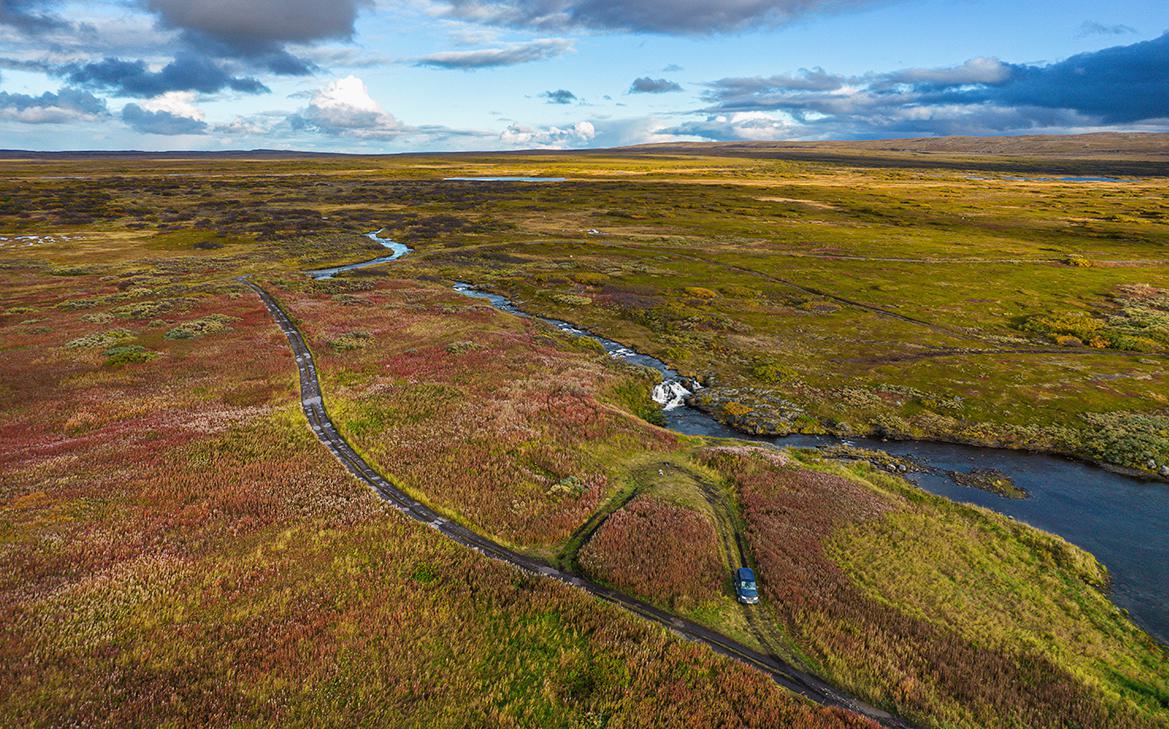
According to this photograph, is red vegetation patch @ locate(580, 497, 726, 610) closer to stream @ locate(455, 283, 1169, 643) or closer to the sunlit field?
the sunlit field

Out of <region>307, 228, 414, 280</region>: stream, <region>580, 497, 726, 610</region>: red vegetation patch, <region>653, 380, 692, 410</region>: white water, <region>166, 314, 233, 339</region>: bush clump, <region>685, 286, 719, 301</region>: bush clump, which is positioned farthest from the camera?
<region>307, 228, 414, 280</region>: stream

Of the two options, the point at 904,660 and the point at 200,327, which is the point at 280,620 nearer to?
the point at 904,660

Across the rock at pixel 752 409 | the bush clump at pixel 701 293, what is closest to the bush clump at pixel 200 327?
the rock at pixel 752 409

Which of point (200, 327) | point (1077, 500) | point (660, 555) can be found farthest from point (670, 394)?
point (200, 327)

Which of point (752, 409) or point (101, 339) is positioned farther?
point (101, 339)

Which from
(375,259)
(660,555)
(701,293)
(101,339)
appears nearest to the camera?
(660,555)

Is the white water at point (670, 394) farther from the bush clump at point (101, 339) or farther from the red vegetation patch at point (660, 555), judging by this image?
the bush clump at point (101, 339)

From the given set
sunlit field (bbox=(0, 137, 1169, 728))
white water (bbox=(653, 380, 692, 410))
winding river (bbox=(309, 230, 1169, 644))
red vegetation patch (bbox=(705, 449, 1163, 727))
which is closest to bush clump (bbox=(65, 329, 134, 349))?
sunlit field (bbox=(0, 137, 1169, 728))
